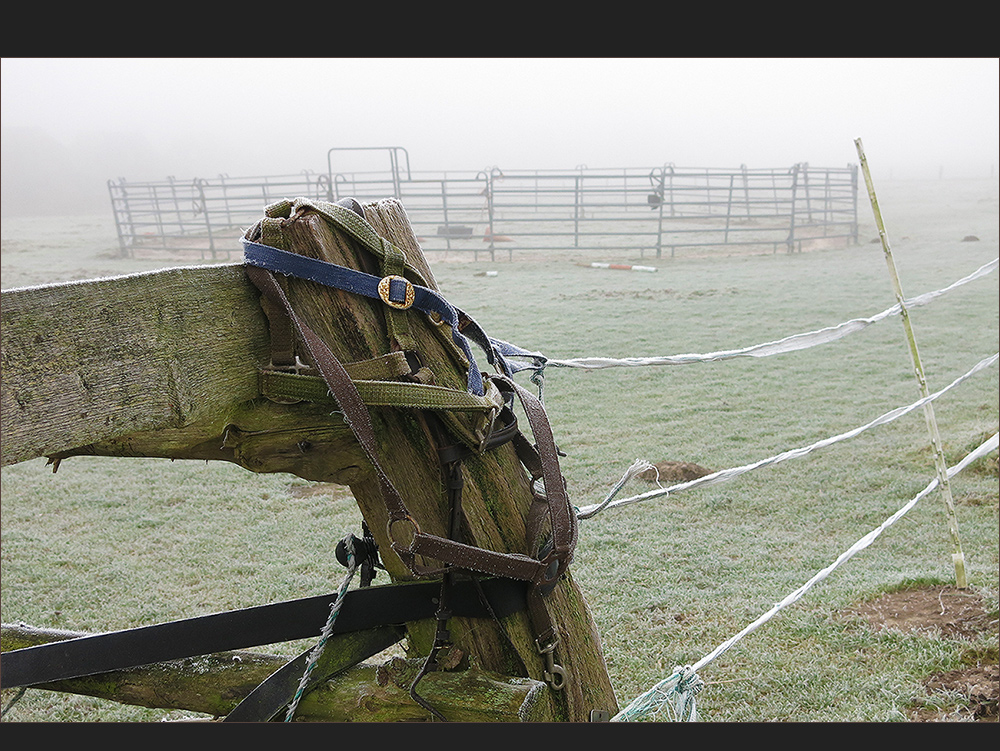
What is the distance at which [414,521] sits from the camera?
4.08ft

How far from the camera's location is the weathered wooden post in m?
0.96

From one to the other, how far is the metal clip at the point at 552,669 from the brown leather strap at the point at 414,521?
0.37 ft

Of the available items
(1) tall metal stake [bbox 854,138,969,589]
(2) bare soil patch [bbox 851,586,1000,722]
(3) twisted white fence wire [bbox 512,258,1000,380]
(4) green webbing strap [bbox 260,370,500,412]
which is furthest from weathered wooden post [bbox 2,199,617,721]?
(1) tall metal stake [bbox 854,138,969,589]

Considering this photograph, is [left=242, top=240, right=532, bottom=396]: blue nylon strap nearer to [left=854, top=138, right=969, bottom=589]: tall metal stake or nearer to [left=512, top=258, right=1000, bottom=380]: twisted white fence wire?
[left=512, top=258, right=1000, bottom=380]: twisted white fence wire

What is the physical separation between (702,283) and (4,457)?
1304 centimetres

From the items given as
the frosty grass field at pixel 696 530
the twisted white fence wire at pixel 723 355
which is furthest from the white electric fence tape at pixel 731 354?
the frosty grass field at pixel 696 530

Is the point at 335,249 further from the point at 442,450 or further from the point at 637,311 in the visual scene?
the point at 637,311

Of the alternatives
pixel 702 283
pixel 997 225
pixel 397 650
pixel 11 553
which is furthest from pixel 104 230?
pixel 997 225

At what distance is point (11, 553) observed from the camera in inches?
161

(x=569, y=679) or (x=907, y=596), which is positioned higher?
(x=569, y=679)

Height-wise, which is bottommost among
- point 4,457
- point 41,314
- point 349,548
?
point 349,548

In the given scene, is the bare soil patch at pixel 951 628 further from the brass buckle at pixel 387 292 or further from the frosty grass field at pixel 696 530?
the brass buckle at pixel 387 292

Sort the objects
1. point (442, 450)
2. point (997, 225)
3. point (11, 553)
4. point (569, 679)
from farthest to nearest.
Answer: point (997, 225) → point (11, 553) → point (569, 679) → point (442, 450)

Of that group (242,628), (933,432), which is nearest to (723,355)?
(242,628)
